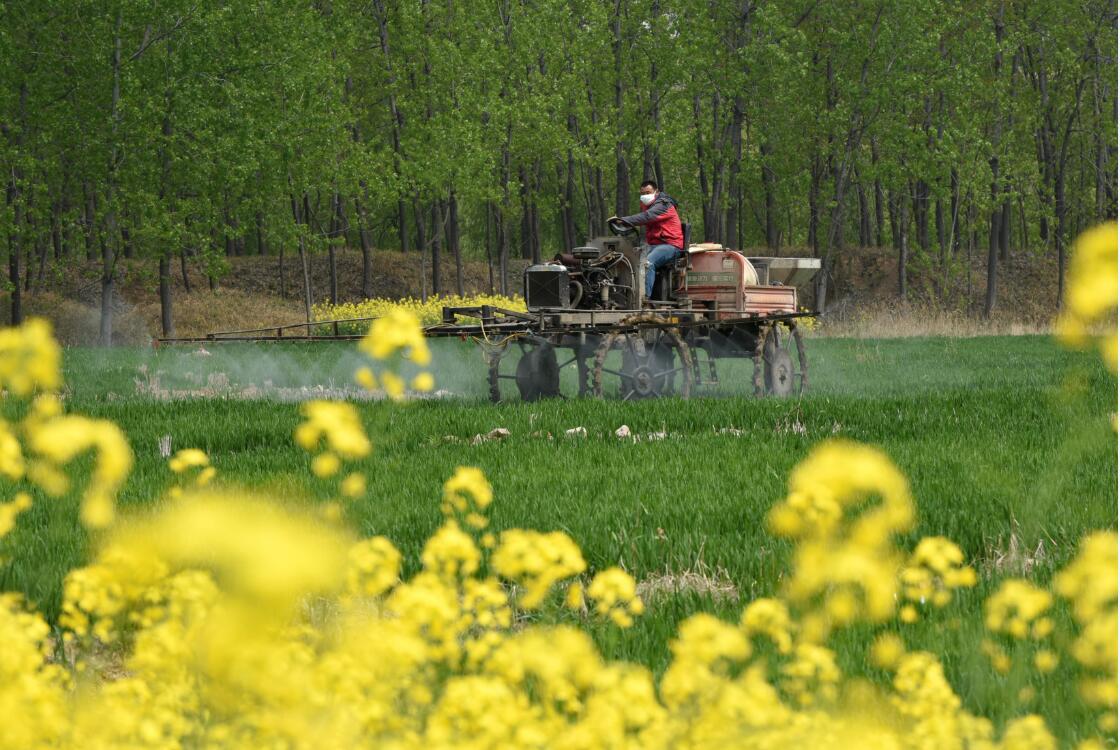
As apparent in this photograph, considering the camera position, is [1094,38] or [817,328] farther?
[1094,38]

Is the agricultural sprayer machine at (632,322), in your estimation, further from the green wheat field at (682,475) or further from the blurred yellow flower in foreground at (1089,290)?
the blurred yellow flower in foreground at (1089,290)

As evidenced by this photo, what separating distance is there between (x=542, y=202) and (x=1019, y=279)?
18749 mm

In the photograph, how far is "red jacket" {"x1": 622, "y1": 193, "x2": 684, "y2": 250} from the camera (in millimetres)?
13453

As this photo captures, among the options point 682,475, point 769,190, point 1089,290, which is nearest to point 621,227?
point 682,475

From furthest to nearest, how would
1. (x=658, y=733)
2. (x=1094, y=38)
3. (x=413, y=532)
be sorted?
(x=1094, y=38) < (x=413, y=532) < (x=658, y=733)

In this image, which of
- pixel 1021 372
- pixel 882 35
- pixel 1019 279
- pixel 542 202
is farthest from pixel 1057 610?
pixel 1019 279

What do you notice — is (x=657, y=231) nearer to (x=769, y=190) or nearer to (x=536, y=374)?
(x=536, y=374)

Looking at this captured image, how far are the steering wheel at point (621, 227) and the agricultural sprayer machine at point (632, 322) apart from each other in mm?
27

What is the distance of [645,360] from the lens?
13172 mm

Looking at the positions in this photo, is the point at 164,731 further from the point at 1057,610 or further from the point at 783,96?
the point at 783,96

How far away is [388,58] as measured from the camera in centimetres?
3622

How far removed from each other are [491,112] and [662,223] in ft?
67.6

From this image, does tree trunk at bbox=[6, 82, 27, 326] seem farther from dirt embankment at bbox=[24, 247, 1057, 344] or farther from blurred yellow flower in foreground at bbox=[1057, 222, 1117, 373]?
blurred yellow flower in foreground at bbox=[1057, 222, 1117, 373]

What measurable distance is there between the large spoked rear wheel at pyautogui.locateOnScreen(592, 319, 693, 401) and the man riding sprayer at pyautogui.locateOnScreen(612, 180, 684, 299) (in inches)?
25.0
